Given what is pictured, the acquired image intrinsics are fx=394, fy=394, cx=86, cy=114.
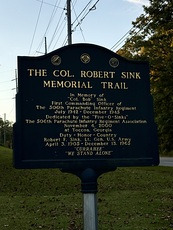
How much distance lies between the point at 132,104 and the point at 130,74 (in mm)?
446

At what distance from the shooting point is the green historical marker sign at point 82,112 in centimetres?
518

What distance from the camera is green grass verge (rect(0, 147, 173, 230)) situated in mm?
8023

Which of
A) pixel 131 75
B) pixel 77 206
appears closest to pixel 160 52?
pixel 77 206

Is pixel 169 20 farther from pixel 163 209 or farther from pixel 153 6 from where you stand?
pixel 163 209

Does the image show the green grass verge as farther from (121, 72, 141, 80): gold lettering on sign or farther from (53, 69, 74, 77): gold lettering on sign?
(53, 69, 74, 77): gold lettering on sign

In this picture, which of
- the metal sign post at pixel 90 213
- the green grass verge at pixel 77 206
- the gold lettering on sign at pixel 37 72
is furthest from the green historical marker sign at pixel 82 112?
the green grass verge at pixel 77 206

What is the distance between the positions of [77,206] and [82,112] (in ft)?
16.0

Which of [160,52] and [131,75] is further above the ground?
[160,52]

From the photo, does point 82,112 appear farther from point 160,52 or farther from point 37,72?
point 160,52

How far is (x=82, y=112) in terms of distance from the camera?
538 cm

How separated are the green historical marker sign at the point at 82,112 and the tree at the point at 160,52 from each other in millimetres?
12614

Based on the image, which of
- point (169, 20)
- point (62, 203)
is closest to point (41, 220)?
point (62, 203)

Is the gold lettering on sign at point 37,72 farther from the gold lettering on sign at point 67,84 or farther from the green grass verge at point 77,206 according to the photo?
the green grass verge at point 77,206

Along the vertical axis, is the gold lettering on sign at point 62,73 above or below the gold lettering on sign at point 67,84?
above
